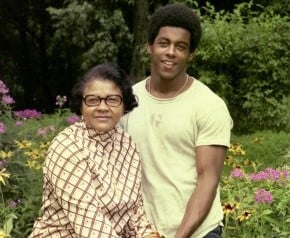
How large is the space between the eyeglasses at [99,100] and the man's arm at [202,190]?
0.37m

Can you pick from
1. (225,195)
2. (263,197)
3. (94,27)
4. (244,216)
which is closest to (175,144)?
(244,216)

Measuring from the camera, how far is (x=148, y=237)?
2.81 m

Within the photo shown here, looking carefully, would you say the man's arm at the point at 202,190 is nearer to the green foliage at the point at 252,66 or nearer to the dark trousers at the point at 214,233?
the dark trousers at the point at 214,233

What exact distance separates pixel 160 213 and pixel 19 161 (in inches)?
73.7

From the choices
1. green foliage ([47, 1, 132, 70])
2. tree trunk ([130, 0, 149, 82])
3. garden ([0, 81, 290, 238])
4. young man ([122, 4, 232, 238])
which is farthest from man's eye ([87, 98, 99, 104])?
green foliage ([47, 1, 132, 70])

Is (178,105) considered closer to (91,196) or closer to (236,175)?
(91,196)

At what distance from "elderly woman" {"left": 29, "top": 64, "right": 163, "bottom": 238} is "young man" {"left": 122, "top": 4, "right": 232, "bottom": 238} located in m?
0.12

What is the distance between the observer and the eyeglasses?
2.73 meters

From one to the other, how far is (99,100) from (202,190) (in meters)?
0.53

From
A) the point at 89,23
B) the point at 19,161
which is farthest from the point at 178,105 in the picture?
the point at 89,23

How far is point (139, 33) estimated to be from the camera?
13562mm

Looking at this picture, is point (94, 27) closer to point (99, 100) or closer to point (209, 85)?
point (209, 85)

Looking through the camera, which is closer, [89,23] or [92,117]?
[92,117]

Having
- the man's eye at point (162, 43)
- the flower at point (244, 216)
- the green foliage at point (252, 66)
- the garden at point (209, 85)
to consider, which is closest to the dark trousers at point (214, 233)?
the man's eye at point (162, 43)
